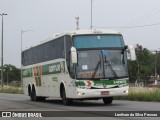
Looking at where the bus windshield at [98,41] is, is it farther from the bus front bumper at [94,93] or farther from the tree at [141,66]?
the tree at [141,66]

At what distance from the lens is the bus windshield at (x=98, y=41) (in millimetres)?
23922

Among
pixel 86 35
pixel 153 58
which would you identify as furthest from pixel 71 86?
pixel 153 58

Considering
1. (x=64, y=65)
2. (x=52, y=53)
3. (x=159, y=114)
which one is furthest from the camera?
(x=52, y=53)

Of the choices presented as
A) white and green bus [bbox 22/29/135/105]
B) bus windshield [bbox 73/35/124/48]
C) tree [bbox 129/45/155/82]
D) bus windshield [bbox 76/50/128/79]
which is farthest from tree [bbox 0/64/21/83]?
bus windshield [bbox 76/50/128/79]

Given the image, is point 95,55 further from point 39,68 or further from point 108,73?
point 39,68

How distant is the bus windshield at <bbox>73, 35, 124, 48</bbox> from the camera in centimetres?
2392

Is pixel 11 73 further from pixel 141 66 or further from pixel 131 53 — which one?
pixel 131 53

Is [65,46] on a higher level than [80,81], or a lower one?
higher

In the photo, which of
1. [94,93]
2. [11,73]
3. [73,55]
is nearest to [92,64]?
[73,55]

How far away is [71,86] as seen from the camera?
24.1 m

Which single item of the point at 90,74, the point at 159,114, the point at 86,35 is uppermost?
the point at 86,35

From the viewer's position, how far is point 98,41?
79.3ft

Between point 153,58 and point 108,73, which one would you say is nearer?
point 108,73

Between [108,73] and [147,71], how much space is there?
10329 centimetres
